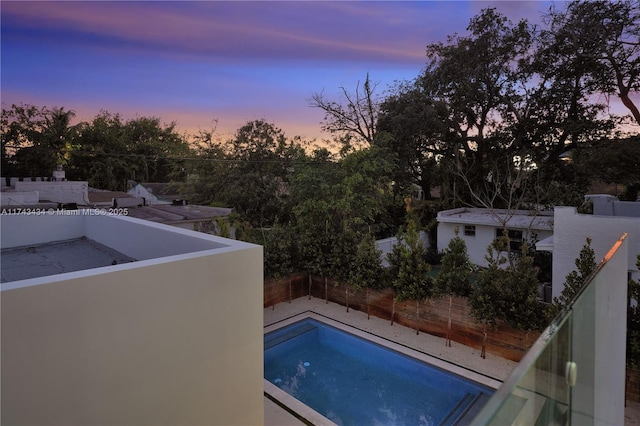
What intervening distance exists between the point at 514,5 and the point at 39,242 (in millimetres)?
20016

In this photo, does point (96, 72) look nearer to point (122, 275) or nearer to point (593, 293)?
point (122, 275)

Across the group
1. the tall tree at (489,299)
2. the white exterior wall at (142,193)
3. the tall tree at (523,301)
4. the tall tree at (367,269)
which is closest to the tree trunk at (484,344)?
Result: the tall tree at (489,299)

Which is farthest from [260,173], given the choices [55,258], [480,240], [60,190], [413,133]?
[55,258]

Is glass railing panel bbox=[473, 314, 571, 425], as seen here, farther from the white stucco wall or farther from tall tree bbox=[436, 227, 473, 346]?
tall tree bbox=[436, 227, 473, 346]

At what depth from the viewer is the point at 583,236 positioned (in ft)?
29.1

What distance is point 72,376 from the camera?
2.72 metres

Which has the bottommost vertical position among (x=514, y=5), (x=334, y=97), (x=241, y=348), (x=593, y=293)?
(x=241, y=348)

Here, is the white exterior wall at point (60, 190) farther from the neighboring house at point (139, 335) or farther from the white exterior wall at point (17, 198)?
the neighboring house at point (139, 335)

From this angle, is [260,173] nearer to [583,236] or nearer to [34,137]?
[583,236]

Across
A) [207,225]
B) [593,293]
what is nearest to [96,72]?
[207,225]

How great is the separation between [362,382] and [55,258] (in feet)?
18.1

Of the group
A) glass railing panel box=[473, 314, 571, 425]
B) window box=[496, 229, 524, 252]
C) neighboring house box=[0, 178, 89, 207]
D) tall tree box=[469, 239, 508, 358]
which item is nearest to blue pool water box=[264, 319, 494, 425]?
tall tree box=[469, 239, 508, 358]

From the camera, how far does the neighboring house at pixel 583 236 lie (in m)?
8.30

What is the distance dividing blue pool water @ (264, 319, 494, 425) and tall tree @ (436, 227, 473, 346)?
4.48ft
